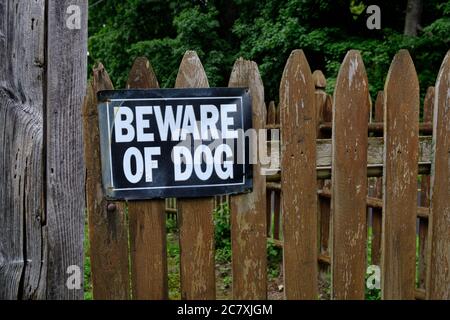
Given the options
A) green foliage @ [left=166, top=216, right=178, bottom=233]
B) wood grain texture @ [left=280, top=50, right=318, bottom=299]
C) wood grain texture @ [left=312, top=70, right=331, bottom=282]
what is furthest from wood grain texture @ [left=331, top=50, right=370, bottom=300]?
green foliage @ [left=166, top=216, right=178, bottom=233]

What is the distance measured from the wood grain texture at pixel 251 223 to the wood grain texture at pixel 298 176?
102 mm

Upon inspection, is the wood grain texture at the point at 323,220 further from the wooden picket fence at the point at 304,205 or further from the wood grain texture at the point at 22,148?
the wood grain texture at the point at 22,148

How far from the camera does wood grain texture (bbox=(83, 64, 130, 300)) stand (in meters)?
1.84

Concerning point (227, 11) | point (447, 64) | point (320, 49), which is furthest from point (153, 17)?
point (447, 64)

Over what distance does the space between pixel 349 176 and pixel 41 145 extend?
129cm

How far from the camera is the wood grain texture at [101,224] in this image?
1839 millimetres

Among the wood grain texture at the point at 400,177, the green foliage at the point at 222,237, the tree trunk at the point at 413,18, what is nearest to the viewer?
the wood grain texture at the point at 400,177

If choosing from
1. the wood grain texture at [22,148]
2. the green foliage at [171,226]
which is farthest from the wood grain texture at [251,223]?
the green foliage at [171,226]

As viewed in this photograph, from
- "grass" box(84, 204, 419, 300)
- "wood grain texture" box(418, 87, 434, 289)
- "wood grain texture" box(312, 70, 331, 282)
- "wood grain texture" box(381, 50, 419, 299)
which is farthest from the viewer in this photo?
"grass" box(84, 204, 419, 300)

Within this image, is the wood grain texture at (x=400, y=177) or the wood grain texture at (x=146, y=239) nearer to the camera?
the wood grain texture at (x=146, y=239)

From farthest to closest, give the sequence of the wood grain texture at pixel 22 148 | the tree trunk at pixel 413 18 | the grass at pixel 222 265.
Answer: the tree trunk at pixel 413 18 < the grass at pixel 222 265 < the wood grain texture at pixel 22 148

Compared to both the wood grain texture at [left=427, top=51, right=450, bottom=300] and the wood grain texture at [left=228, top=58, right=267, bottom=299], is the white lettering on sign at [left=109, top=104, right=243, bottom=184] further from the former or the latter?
the wood grain texture at [left=427, top=51, right=450, bottom=300]

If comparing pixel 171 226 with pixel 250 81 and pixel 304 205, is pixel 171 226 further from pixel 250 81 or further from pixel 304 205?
pixel 250 81

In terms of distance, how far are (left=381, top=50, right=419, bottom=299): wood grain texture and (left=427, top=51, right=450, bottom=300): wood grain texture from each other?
0.39 feet
